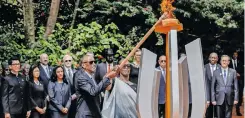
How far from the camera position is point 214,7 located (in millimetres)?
15477

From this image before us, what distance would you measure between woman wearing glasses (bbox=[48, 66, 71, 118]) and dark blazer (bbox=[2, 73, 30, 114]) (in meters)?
0.44

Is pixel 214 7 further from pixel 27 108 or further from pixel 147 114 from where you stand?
pixel 147 114

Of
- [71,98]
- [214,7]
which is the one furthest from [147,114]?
[214,7]

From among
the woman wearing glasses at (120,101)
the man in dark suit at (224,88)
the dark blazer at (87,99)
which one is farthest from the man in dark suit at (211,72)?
the dark blazer at (87,99)

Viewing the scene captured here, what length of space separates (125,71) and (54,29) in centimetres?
804

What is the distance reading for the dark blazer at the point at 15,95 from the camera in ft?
29.8

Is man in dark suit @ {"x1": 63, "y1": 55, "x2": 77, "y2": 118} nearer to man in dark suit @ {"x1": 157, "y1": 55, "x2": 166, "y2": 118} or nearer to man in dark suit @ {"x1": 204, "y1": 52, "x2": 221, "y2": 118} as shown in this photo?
man in dark suit @ {"x1": 157, "y1": 55, "x2": 166, "y2": 118}

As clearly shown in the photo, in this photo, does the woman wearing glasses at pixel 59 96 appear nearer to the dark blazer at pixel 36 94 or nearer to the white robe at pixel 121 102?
the dark blazer at pixel 36 94

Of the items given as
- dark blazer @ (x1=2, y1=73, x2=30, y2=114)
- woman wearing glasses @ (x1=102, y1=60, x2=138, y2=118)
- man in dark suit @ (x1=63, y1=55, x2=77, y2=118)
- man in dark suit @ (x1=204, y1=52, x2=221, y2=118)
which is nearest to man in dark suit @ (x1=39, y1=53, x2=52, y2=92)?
man in dark suit @ (x1=63, y1=55, x2=77, y2=118)

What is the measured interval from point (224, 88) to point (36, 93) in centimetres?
366

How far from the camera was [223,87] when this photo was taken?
10.9 meters

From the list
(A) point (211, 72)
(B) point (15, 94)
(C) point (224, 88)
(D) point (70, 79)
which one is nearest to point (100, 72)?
(D) point (70, 79)

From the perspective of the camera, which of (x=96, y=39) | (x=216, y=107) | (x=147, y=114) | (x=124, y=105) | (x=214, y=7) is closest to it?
(x=147, y=114)

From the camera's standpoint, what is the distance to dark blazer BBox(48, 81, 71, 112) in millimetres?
9492
